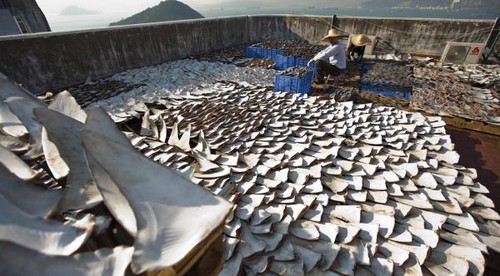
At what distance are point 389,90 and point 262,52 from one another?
213 inches

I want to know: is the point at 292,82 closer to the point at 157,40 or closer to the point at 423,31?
the point at 157,40

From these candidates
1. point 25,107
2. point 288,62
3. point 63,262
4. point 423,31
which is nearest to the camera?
point 63,262

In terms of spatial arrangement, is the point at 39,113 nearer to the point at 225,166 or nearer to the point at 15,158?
the point at 15,158

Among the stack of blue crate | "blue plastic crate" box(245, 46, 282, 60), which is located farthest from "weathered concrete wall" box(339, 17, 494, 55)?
the stack of blue crate

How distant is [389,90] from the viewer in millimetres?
7336

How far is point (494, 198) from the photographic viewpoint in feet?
11.6

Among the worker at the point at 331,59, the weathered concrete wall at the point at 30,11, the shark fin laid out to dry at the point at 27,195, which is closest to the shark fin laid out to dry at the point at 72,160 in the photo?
the shark fin laid out to dry at the point at 27,195

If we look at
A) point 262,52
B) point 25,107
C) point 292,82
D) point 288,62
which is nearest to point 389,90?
point 292,82

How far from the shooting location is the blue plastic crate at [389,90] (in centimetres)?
703

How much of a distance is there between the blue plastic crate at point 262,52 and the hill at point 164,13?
61.1 metres

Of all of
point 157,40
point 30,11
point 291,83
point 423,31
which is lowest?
point 291,83

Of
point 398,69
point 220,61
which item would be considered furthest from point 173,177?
point 398,69

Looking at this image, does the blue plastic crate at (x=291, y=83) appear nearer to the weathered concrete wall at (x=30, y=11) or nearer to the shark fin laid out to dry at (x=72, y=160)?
the shark fin laid out to dry at (x=72, y=160)

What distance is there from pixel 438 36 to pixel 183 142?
13212 mm
